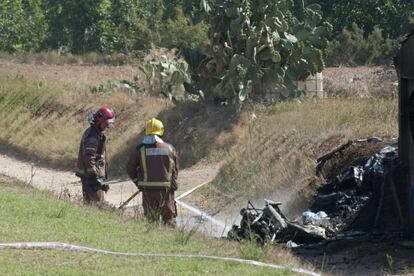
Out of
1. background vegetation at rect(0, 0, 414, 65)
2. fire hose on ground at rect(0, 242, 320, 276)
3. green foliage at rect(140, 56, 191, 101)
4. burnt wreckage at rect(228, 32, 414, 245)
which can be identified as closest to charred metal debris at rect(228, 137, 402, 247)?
burnt wreckage at rect(228, 32, 414, 245)

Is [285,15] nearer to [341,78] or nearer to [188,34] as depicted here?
[341,78]

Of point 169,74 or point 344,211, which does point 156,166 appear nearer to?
point 344,211

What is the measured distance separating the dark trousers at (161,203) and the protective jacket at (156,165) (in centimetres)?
7

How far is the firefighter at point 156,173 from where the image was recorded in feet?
40.3

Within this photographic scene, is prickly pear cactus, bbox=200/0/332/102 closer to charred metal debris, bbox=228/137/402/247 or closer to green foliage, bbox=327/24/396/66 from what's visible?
charred metal debris, bbox=228/137/402/247

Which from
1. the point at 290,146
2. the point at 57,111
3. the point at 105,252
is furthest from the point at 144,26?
the point at 105,252

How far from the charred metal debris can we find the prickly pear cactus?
9.41 meters

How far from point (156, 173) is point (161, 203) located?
1.21 feet

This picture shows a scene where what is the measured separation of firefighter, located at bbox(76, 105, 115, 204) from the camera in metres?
13.3

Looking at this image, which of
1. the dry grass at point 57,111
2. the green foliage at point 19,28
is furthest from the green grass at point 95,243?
the green foliage at point 19,28

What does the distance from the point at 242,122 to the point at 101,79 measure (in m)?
13.3

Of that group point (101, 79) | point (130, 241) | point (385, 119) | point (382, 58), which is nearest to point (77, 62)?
point (101, 79)

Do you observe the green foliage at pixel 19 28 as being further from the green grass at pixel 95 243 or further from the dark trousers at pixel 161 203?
the green grass at pixel 95 243

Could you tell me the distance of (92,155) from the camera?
13.3 m
